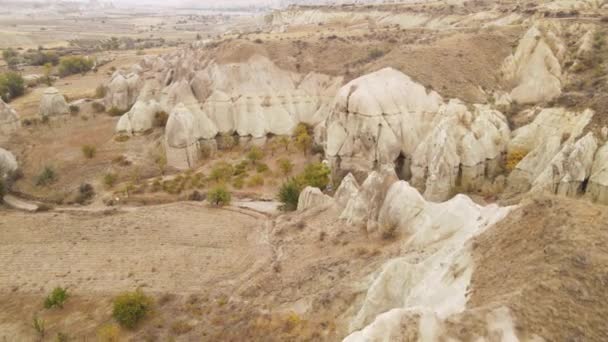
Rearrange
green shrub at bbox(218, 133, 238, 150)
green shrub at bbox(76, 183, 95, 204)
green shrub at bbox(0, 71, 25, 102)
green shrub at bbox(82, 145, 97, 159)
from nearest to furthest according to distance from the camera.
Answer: green shrub at bbox(76, 183, 95, 204) → green shrub at bbox(82, 145, 97, 159) → green shrub at bbox(218, 133, 238, 150) → green shrub at bbox(0, 71, 25, 102)

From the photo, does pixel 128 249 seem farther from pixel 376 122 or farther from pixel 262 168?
pixel 376 122

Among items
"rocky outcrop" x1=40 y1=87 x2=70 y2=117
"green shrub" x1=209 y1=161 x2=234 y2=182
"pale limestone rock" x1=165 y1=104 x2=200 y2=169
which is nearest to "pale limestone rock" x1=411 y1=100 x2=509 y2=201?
"green shrub" x1=209 y1=161 x2=234 y2=182

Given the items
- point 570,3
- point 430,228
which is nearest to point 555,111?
point 430,228

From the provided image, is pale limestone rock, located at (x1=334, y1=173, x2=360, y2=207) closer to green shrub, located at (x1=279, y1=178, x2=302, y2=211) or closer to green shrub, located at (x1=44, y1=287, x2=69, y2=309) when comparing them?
green shrub, located at (x1=279, y1=178, x2=302, y2=211)

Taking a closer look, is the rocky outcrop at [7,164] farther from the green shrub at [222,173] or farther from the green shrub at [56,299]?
the green shrub at [56,299]

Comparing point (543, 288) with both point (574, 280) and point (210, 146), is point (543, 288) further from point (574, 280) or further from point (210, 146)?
point (210, 146)

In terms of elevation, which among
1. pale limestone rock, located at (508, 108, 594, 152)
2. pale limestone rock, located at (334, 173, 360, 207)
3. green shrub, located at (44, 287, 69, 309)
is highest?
pale limestone rock, located at (508, 108, 594, 152)

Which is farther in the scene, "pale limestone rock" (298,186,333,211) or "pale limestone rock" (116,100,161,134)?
"pale limestone rock" (116,100,161,134)

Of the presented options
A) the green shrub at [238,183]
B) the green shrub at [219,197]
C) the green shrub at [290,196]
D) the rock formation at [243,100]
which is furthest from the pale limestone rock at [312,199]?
the rock formation at [243,100]
